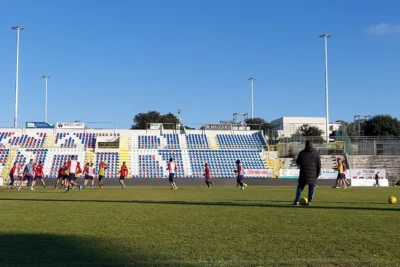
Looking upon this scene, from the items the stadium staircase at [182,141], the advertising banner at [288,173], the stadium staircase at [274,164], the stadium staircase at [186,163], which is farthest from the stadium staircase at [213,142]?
the advertising banner at [288,173]

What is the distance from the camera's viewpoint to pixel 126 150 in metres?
54.8

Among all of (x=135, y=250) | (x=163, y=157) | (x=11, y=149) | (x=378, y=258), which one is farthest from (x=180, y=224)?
(x=11, y=149)

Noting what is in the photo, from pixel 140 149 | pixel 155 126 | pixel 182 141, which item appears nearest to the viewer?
pixel 140 149

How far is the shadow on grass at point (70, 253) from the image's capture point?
5.91m

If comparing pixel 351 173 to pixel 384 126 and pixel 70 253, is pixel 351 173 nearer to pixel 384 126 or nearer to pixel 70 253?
pixel 70 253

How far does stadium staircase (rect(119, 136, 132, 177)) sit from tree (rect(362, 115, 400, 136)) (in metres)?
54.3

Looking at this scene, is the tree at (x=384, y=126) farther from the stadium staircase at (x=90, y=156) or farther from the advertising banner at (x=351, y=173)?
the stadium staircase at (x=90, y=156)

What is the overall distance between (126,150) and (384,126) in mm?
57222

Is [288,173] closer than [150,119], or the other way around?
[288,173]

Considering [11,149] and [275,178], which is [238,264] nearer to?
[275,178]

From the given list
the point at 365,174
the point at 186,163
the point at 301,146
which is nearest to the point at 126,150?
the point at 186,163

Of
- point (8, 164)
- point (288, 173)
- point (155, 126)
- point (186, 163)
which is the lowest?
point (288, 173)

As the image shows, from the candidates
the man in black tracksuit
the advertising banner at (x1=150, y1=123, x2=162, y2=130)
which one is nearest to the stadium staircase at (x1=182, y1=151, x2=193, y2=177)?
the advertising banner at (x1=150, y1=123, x2=162, y2=130)

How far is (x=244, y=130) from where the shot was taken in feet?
206
